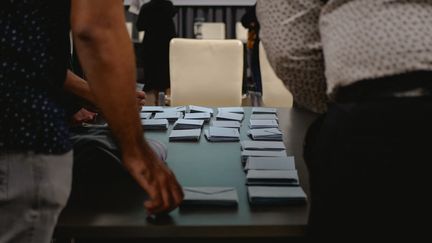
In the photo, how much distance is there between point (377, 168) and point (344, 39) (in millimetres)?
186

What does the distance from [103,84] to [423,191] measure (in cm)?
49

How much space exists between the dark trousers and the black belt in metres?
0.01

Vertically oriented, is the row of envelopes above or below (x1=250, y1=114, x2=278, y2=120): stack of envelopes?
above

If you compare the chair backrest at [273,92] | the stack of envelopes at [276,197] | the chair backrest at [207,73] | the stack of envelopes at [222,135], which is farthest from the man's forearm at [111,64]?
the chair backrest at [273,92]

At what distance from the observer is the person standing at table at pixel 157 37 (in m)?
4.74

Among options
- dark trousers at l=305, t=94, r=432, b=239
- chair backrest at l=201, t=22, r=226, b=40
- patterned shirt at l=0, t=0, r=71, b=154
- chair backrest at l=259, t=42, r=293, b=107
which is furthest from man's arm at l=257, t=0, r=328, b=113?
chair backrest at l=201, t=22, r=226, b=40

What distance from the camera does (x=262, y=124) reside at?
1.85m

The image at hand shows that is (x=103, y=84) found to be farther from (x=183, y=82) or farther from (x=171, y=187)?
(x=183, y=82)

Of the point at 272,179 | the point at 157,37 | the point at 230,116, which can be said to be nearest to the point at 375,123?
the point at 272,179

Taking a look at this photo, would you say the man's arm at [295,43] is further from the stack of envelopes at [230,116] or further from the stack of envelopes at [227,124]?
the stack of envelopes at [230,116]

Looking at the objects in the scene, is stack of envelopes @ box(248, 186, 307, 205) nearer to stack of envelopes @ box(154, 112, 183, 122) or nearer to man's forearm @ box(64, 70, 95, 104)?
man's forearm @ box(64, 70, 95, 104)

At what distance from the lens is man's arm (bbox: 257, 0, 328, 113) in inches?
32.3

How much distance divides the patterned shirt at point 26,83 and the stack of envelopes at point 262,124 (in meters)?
1.13

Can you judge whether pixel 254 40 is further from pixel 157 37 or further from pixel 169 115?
pixel 169 115
